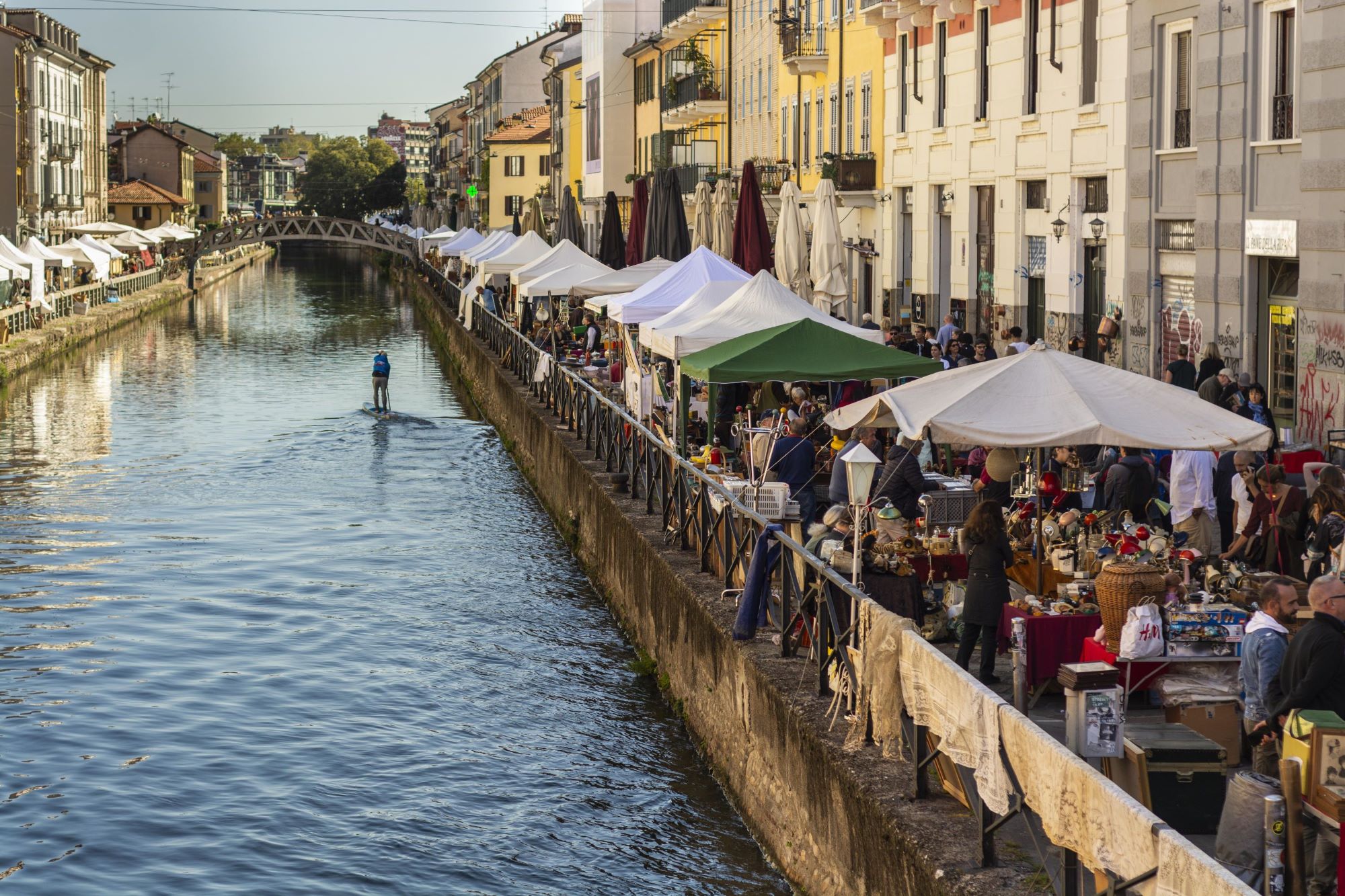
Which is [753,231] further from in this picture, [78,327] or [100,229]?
[100,229]

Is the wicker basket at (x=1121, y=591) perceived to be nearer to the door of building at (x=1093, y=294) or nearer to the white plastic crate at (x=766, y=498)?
the white plastic crate at (x=766, y=498)

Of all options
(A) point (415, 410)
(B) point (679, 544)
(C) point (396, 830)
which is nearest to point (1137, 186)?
(B) point (679, 544)

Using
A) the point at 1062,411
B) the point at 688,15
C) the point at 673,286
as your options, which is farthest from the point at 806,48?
the point at 1062,411

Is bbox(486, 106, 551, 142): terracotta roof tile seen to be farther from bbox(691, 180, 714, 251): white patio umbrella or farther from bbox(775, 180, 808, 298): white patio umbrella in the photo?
bbox(775, 180, 808, 298): white patio umbrella

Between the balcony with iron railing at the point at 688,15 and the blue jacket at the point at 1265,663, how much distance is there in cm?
4525

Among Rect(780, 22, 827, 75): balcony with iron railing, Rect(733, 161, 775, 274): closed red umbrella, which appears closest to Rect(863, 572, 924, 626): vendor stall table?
Rect(733, 161, 775, 274): closed red umbrella

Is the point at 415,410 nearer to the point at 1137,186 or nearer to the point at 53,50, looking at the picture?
the point at 1137,186

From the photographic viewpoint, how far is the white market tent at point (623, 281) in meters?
29.3

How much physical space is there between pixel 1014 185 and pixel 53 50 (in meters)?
69.0

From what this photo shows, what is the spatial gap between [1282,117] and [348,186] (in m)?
181

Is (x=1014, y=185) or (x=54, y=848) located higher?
(x=1014, y=185)

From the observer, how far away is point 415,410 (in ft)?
135

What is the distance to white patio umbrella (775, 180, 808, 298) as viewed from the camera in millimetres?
23906

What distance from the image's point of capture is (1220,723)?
9961 mm
